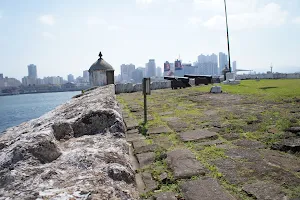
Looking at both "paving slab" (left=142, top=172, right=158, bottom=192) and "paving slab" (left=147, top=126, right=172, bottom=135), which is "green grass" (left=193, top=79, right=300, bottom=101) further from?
"paving slab" (left=142, top=172, right=158, bottom=192)

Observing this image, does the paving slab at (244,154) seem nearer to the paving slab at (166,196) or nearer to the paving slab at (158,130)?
the paving slab at (166,196)

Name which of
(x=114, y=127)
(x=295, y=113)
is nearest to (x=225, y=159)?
(x=114, y=127)

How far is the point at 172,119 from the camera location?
→ 16.9 feet

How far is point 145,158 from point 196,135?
3.95 ft

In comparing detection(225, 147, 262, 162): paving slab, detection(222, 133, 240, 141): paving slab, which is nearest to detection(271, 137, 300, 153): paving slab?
detection(225, 147, 262, 162): paving slab

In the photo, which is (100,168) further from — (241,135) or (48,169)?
(241,135)

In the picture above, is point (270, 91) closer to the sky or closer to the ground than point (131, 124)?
closer to the sky

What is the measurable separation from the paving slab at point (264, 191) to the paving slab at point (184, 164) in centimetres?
48

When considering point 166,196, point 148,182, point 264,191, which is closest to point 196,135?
point 148,182

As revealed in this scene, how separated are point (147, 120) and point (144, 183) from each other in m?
2.85

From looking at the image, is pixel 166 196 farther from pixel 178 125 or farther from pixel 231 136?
pixel 178 125

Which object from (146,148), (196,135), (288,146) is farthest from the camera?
(196,135)

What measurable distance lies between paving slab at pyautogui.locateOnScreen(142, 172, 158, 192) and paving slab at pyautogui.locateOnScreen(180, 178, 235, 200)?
0.84ft

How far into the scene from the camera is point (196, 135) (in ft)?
12.5
